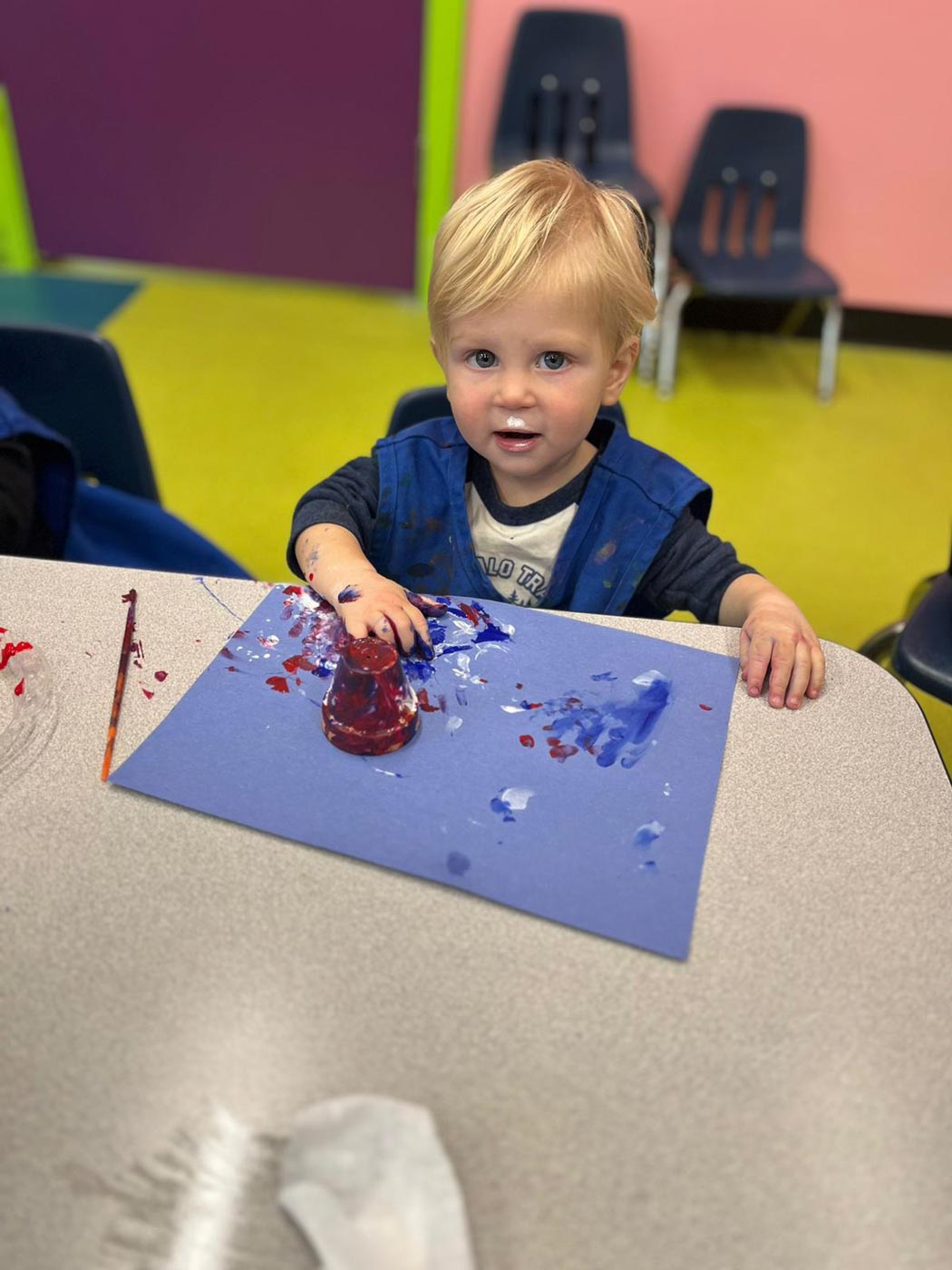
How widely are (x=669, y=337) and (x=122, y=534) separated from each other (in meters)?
1.81

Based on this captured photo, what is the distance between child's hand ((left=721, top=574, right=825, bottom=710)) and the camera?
0.72m

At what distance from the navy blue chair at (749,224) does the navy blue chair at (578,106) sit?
0.10m

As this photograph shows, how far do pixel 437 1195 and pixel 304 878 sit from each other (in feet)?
0.64

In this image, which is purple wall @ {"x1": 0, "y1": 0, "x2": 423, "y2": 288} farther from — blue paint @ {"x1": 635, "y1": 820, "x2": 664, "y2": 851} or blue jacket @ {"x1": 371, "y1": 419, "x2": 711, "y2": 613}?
blue paint @ {"x1": 635, "y1": 820, "x2": 664, "y2": 851}

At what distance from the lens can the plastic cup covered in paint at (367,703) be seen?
0.64 meters

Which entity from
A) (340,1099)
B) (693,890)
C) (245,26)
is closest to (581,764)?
(693,890)

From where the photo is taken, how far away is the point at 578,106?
2.64 m

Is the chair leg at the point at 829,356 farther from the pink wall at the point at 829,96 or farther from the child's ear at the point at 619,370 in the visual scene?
the child's ear at the point at 619,370

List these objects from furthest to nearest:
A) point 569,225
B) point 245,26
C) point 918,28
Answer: point 245,26 → point 918,28 → point 569,225

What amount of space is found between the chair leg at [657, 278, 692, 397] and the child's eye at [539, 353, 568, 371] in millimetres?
1899

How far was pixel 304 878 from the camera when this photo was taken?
57cm

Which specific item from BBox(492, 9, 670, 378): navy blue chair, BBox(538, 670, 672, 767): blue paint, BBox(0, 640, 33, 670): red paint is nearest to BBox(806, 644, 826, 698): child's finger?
BBox(538, 670, 672, 767): blue paint

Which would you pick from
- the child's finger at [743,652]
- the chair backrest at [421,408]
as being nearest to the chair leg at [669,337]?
the chair backrest at [421,408]

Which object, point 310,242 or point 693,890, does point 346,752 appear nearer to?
point 693,890
